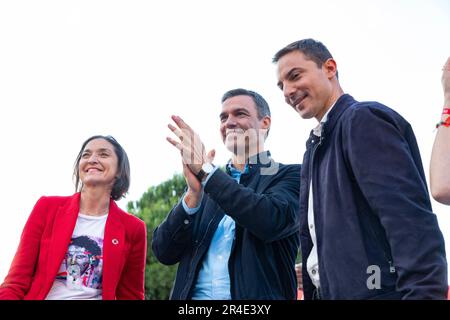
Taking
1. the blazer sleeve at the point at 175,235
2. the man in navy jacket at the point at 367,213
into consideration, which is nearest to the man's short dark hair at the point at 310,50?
the man in navy jacket at the point at 367,213

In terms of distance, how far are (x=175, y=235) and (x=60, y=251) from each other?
0.87 m

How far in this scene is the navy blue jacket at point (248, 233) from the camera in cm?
340

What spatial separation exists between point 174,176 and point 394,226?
2840 cm

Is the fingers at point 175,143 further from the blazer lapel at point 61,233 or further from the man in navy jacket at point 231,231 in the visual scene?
the blazer lapel at point 61,233

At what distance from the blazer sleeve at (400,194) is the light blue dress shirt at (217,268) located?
116cm

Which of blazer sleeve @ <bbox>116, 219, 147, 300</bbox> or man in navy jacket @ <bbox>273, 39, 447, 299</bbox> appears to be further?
blazer sleeve @ <bbox>116, 219, 147, 300</bbox>

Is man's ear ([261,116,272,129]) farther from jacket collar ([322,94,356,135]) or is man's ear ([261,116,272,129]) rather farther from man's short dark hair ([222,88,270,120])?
jacket collar ([322,94,356,135])

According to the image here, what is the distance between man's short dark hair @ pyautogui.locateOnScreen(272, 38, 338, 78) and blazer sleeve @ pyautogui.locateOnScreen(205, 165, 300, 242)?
953mm

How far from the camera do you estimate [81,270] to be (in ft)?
12.5

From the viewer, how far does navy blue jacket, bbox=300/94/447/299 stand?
220 centimetres

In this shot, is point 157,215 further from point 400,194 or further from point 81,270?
point 400,194

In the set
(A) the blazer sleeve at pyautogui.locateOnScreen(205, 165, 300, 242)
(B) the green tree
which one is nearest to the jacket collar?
(A) the blazer sleeve at pyautogui.locateOnScreen(205, 165, 300, 242)

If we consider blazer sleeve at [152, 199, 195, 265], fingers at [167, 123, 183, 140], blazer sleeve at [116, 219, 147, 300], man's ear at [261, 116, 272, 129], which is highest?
man's ear at [261, 116, 272, 129]
